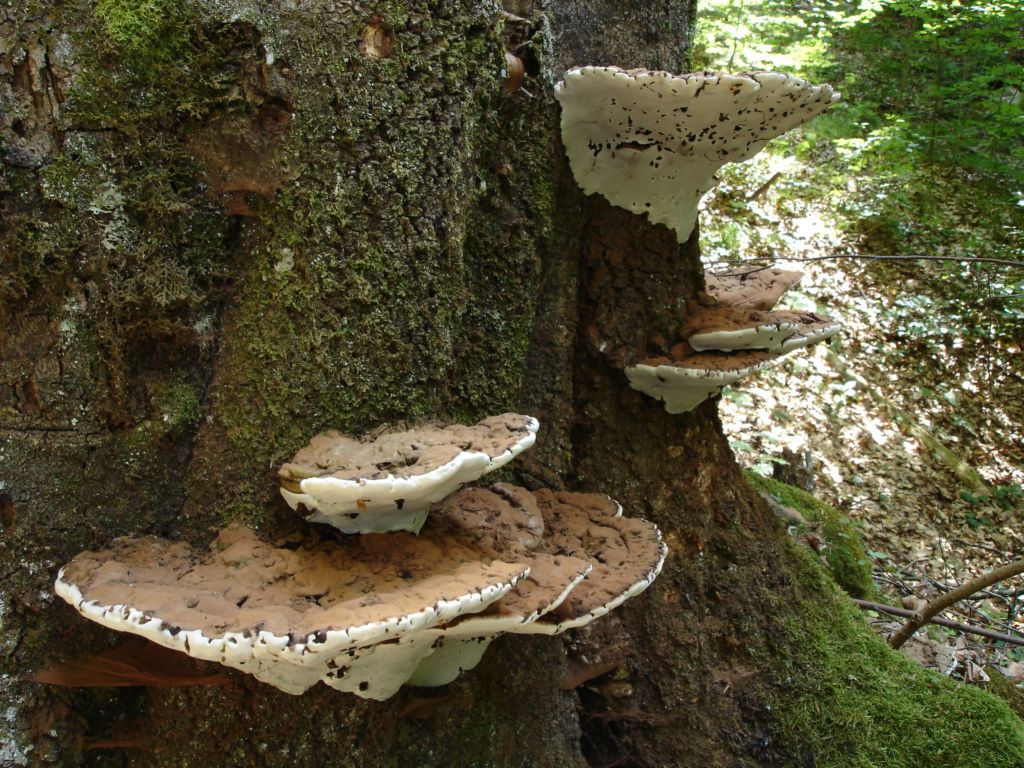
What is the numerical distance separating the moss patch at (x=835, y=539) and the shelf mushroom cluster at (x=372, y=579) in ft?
11.5

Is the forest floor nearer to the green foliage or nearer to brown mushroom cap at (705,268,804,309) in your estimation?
the green foliage

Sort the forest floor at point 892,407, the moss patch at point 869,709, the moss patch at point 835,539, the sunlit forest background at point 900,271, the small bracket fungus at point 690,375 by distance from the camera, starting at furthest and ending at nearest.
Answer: the sunlit forest background at point 900,271 → the forest floor at point 892,407 → the moss patch at point 835,539 → the moss patch at point 869,709 → the small bracket fungus at point 690,375

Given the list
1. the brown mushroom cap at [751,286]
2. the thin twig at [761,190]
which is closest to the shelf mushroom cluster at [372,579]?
the brown mushroom cap at [751,286]

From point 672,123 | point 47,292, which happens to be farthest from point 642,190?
point 47,292

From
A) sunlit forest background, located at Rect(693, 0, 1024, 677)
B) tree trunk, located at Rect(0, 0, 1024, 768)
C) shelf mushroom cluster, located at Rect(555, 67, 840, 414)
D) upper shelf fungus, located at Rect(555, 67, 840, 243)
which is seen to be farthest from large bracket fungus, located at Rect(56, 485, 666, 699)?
sunlit forest background, located at Rect(693, 0, 1024, 677)

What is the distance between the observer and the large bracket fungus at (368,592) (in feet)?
4.63

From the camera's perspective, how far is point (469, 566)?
1.67 m

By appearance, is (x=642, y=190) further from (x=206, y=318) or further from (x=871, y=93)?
(x=871, y=93)

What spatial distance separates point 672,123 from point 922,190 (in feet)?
31.4

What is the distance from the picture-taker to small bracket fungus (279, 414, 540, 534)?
152 centimetres

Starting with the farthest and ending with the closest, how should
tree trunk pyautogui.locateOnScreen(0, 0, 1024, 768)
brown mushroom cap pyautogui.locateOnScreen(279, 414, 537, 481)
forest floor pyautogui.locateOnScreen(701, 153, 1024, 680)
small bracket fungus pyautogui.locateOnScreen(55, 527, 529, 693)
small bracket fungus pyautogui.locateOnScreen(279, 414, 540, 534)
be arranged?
forest floor pyautogui.locateOnScreen(701, 153, 1024, 680)
tree trunk pyautogui.locateOnScreen(0, 0, 1024, 768)
brown mushroom cap pyautogui.locateOnScreen(279, 414, 537, 481)
small bracket fungus pyautogui.locateOnScreen(279, 414, 540, 534)
small bracket fungus pyautogui.locateOnScreen(55, 527, 529, 693)

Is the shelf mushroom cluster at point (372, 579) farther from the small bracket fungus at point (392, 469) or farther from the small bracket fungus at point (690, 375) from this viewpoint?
the small bracket fungus at point (690, 375)

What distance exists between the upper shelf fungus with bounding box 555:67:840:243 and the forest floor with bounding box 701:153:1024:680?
421 cm

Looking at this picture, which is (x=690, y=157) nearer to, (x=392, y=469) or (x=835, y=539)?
(x=392, y=469)
